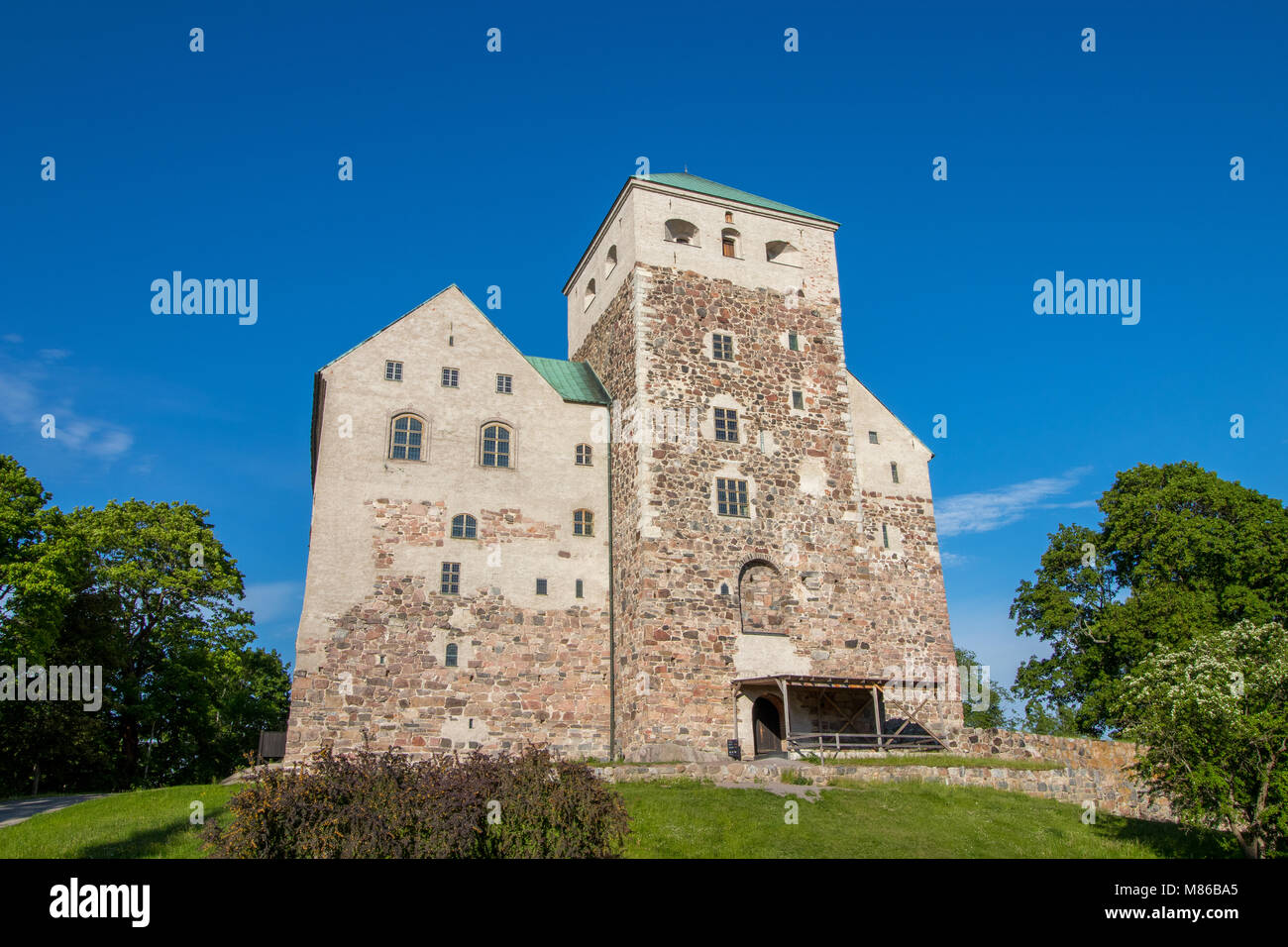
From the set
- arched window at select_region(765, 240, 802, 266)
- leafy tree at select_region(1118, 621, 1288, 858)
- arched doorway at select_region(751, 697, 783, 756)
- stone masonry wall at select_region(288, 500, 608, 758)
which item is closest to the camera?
leafy tree at select_region(1118, 621, 1288, 858)

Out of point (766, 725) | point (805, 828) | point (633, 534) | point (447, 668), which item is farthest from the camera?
point (633, 534)

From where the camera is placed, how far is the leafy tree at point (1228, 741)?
1515 cm

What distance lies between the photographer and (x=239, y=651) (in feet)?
126

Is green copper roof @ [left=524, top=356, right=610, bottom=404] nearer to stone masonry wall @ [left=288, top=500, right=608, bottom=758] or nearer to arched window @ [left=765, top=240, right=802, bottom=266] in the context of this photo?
stone masonry wall @ [left=288, top=500, right=608, bottom=758]

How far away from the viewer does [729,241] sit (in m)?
33.2

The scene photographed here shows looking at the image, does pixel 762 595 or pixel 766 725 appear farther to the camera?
pixel 762 595

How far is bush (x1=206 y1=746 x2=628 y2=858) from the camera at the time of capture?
1036cm

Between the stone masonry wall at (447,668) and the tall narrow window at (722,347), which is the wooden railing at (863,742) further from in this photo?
the tall narrow window at (722,347)

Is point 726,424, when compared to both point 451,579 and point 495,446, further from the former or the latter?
point 451,579

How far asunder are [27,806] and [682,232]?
26.7 metres

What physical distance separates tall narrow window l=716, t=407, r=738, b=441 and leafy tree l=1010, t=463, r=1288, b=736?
16.6 metres

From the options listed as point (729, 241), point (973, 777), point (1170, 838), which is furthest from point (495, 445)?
point (1170, 838)

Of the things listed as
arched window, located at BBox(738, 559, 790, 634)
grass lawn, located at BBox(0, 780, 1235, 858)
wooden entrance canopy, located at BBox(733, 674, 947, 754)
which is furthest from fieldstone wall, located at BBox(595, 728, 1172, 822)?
arched window, located at BBox(738, 559, 790, 634)
